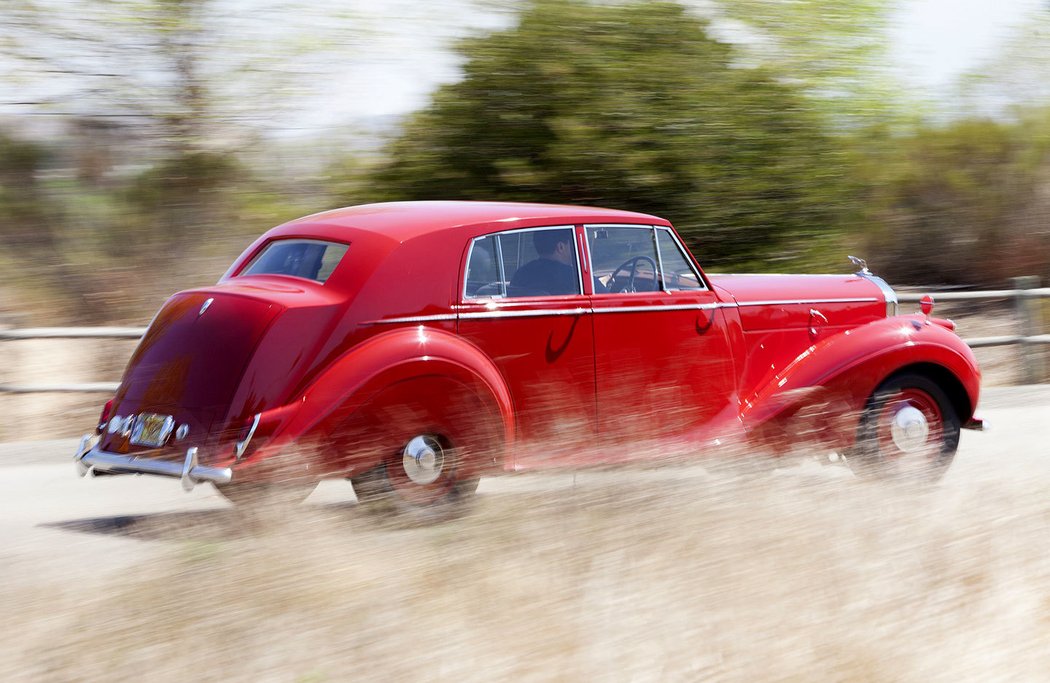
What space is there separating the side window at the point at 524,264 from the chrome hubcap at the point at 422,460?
2.32 ft

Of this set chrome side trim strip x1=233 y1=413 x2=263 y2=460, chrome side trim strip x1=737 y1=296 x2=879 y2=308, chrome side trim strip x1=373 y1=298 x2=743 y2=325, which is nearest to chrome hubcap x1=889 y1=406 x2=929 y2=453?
chrome side trim strip x1=737 y1=296 x2=879 y2=308

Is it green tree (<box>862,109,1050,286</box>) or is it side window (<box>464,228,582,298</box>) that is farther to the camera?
green tree (<box>862,109,1050,286</box>)

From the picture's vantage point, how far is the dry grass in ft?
10.1

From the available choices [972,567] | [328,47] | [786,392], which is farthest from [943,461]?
[328,47]

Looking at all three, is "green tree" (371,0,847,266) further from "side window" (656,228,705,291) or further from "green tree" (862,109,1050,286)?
"side window" (656,228,705,291)

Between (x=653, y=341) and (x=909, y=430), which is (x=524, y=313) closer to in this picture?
(x=653, y=341)

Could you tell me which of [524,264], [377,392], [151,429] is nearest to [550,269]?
[524,264]

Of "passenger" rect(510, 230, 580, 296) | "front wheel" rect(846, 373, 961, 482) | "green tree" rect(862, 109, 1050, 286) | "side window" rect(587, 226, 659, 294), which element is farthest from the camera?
"green tree" rect(862, 109, 1050, 286)

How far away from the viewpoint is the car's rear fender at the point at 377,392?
14.1 ft

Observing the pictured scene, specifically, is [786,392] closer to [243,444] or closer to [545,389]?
[545,389]

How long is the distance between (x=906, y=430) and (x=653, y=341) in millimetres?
1585

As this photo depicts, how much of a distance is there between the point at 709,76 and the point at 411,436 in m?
8.42

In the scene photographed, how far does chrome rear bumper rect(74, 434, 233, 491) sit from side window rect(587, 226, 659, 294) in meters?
2.01

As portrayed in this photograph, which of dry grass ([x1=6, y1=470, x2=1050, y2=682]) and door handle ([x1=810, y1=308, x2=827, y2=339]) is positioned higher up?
dry grass ([x1=6, y1=470, x2=1050, y2=682])
